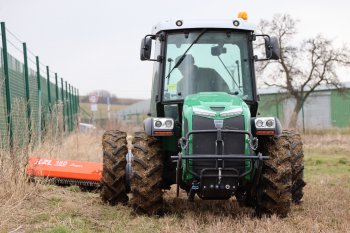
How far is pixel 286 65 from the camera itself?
32.0 m

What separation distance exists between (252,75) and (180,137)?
1.26 meters

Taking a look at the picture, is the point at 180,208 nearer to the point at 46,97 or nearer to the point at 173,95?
the point at 173,95

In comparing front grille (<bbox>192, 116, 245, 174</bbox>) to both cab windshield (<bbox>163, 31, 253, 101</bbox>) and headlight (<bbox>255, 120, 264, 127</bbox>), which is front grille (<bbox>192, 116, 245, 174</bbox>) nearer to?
headlight (<bbox>255, 120, 264, 127</bbox>)

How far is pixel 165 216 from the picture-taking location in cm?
686

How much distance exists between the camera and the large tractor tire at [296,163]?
774 centimetres

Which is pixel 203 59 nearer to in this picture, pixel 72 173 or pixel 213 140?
pixel 213 140

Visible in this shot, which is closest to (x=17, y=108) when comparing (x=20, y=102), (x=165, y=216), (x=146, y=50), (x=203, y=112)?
(x=20, y=102)

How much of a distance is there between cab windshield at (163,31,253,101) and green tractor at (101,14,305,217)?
1 cm

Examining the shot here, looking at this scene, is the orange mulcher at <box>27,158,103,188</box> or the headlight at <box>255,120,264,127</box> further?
the orange mulcher at <box>27,158,103,188</box>

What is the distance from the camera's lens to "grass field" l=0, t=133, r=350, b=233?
604 cm

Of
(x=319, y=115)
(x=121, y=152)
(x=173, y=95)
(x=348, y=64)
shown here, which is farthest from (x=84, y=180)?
(x=319, y=115)

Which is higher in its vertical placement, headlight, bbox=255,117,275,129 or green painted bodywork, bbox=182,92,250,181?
green painted bodywork, bbox=182,92,250,181

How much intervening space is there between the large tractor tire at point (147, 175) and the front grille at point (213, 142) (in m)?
0.55

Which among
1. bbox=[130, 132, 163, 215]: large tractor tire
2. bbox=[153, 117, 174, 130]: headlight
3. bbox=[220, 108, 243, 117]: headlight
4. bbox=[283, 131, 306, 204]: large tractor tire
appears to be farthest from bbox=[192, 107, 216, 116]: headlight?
bbox=[283, 131, 306, 204]: large tractor tire
